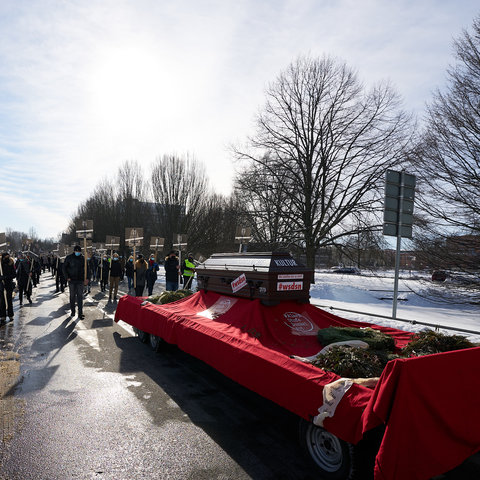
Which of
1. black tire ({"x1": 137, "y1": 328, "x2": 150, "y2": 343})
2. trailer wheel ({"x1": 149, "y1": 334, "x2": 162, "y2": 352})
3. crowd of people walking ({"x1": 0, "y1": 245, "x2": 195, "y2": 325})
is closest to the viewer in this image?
trailer wheel ({"x1": 149, "y1": 334, "x2": 162, "y2": 352})

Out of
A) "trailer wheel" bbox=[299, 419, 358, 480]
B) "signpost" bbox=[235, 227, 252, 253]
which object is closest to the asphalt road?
"trailer wheel" bbox=[299, 419, 358, 480]

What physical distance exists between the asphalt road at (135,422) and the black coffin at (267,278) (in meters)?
1.41

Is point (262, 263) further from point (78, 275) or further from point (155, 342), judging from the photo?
point (78, 275)

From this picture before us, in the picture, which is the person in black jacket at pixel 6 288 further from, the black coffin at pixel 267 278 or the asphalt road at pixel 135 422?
→ the black coffin at pixel 267 278

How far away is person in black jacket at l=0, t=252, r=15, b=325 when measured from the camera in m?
10.1

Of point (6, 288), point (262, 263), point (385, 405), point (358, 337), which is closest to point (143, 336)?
point (262, 263)

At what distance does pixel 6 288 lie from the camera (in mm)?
10477

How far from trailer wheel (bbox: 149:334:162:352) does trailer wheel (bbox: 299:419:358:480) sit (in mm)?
4042

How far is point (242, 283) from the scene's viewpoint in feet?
20.7

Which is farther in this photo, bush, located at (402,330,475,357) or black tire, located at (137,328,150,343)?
black tire, located at (137,328,150,343)

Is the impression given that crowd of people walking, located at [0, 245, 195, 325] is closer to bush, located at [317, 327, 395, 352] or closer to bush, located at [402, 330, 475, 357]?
bush, located at [317, 327, 395, 352]

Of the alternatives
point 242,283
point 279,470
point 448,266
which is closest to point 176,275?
point 242,283

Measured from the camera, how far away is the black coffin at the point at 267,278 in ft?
19.1

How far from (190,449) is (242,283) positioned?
3.09 m
